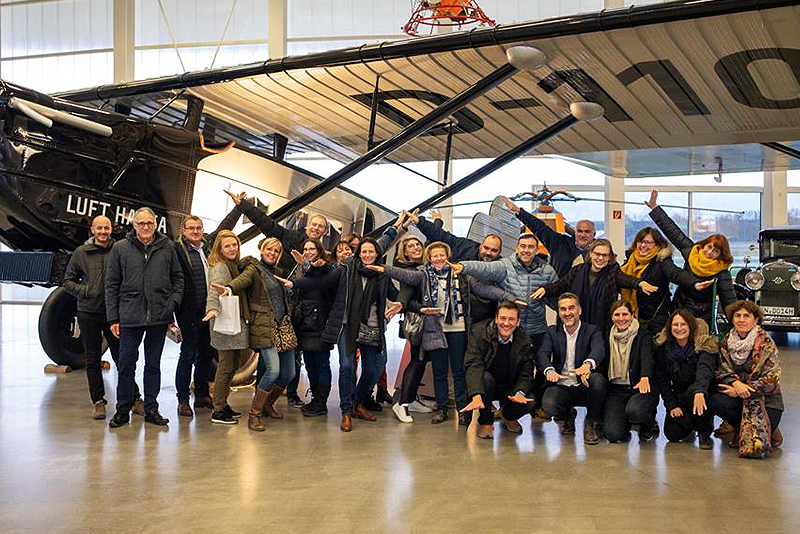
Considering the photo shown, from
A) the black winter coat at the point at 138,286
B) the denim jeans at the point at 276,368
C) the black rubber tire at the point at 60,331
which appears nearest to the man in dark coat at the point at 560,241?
the denim jeans at the point at 276,368

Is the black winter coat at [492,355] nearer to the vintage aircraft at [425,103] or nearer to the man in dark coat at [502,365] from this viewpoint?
the man in dark coat at [502,365]

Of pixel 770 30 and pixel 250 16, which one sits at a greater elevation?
pixel 250 16

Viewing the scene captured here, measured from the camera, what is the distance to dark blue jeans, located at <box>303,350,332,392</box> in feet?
17.6

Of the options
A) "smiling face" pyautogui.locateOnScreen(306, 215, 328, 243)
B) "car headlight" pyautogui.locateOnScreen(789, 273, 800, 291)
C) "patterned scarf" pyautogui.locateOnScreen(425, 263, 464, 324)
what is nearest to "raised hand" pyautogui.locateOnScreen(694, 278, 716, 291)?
"patterned scarf" pyautogui.locateOnScreen(425, 263, 464, 324)

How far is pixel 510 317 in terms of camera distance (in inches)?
189

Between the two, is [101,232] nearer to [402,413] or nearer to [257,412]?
[257,412]

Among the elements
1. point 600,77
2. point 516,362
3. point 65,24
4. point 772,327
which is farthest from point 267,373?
point 65,24

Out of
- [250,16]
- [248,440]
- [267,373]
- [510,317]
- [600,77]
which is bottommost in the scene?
[248,440]

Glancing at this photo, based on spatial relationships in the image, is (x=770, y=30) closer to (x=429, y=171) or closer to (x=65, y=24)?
(x=429, y=171)

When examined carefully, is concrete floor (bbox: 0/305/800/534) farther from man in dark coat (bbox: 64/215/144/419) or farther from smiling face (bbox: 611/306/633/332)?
smiling face (bbox: 611/306/633/332)

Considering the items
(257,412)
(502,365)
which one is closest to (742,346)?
(502,365)

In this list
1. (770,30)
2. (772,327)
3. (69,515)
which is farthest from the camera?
(772,327)

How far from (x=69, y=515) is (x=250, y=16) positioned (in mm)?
14554

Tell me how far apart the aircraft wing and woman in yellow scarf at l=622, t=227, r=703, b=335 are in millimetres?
1354
